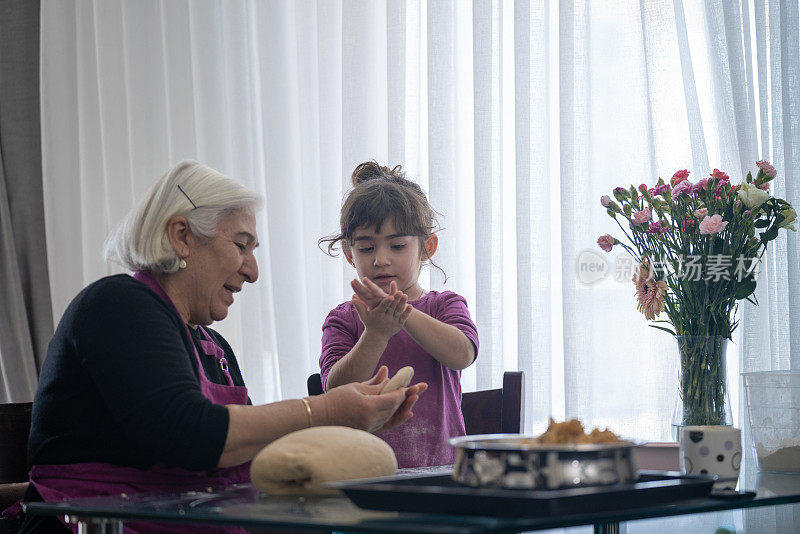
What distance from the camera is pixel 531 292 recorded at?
2.32m

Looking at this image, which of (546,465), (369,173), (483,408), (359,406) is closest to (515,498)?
(546,465)

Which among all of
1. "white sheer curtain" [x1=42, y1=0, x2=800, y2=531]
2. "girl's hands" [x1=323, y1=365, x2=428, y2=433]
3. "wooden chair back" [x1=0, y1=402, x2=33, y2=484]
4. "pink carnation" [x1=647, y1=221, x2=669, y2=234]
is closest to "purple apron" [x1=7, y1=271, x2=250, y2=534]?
"girl's hands" [x1=323, y1=365, x2=428, y2=433]

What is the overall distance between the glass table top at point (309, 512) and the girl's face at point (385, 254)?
81 centimetres

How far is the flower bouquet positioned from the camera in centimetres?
128

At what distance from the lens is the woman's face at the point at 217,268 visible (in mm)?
1420

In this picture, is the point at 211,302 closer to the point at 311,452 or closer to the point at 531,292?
the point at 311,452

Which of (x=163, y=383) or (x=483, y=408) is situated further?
(x=483, y=408)

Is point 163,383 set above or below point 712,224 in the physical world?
below

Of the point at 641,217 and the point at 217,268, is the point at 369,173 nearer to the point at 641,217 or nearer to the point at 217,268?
the point at 217,268

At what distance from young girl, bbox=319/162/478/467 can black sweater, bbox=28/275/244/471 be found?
51 cm

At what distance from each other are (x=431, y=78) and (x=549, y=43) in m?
0.35

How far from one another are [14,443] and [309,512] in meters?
0.93

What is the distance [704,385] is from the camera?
128 centimetres

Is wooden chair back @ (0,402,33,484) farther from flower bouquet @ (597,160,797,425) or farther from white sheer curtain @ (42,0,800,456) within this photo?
white sheer curtain @ (42,0,800,456)
